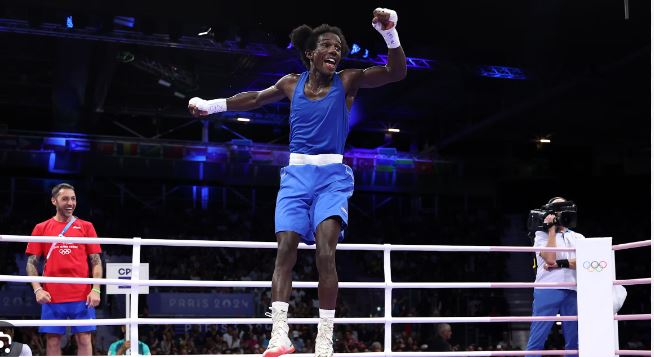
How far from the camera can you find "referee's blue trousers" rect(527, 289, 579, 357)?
5945mm

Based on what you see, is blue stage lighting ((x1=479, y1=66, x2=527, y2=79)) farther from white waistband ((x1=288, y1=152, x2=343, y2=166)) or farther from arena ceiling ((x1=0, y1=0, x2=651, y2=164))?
white waistband ((x1=288, y1=152, x2=343, y2=166))

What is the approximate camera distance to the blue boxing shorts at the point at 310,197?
434cm

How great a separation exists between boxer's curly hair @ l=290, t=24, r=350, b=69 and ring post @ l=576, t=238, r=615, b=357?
231 cm

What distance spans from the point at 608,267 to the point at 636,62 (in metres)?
9.91

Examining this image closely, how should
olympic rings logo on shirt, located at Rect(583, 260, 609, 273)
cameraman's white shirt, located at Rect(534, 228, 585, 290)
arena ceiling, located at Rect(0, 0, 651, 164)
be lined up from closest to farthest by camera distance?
olympic rings logo on shirt, located at Rect(583, 260, 609, 273) < cameraman's white shirt, located at Rect(534, 228, 585, 290) < arena ceiling, located at Rect(0, 0, 651, 164)

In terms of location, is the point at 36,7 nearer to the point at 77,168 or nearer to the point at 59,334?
the point at 59,334

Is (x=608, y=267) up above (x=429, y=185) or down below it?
below

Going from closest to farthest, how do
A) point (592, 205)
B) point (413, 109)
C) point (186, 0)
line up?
point (186, 0) → point (413, 109) → point (592, 205)

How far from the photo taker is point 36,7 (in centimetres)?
1174

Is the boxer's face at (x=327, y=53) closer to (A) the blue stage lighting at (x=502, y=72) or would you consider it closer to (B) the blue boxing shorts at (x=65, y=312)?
(B) the blue boxing shorts at (x=65, y=312)

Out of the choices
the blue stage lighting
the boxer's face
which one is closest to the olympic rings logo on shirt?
the boxer's face

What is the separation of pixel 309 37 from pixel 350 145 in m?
16.6

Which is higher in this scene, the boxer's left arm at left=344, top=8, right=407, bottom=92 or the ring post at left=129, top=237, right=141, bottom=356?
the boxer's left arm at left=344, top=8, right=407, bottom=92

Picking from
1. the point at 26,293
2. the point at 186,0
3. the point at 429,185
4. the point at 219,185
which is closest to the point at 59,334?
the point at 186,0
